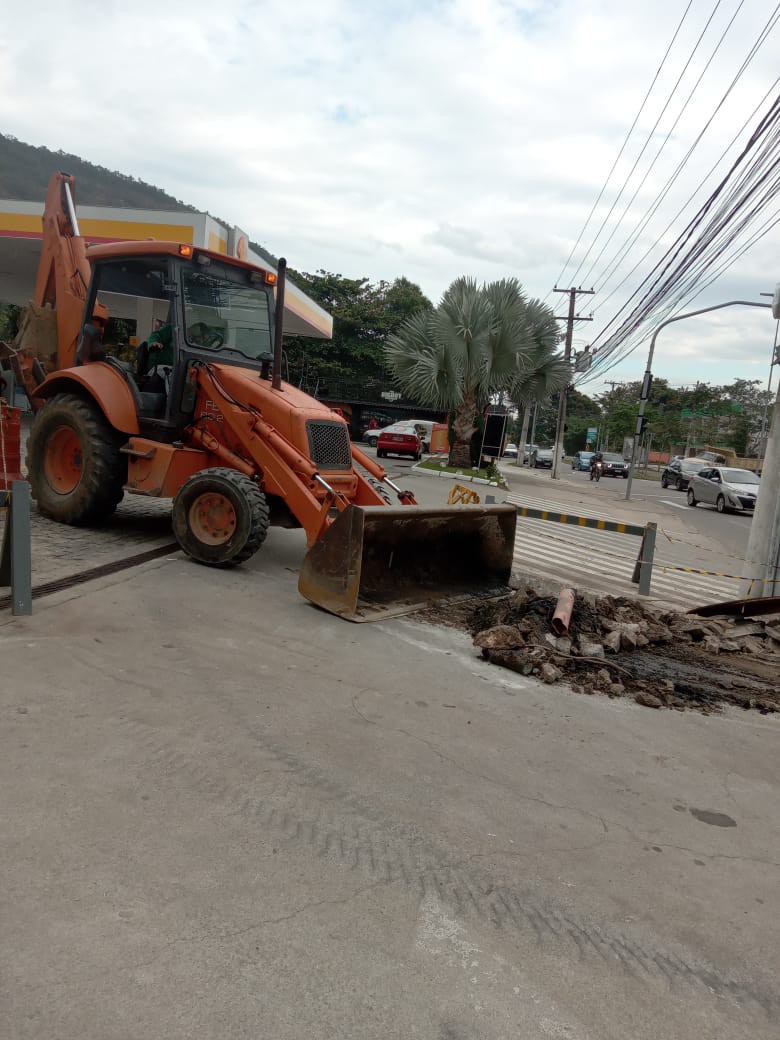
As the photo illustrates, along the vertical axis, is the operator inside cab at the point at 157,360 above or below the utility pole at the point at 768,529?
above

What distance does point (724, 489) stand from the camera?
26453mm

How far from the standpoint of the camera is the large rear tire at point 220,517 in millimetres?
7105

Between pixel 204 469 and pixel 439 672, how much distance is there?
3548 mm

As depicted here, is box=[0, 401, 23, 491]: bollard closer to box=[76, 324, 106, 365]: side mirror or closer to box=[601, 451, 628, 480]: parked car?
box=[76, 324, 106, 365]: side mirror

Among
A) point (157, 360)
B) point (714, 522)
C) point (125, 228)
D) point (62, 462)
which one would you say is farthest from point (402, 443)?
point (157, 360)

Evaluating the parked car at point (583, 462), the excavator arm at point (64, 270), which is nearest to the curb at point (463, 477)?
the excavator arm at point (64, 270)

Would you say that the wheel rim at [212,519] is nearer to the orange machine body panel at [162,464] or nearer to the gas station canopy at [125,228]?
the orange machine body panel at [162,464]

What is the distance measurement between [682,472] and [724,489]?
13.4 meters

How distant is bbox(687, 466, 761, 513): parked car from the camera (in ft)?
85.9

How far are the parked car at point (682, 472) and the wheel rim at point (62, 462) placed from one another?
111 ft

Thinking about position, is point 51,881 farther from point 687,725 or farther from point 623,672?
point 623,672

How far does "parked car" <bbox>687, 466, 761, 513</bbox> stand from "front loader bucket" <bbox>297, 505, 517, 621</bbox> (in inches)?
799

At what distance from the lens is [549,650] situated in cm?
603

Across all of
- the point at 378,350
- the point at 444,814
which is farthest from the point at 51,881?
the point at 378,350
